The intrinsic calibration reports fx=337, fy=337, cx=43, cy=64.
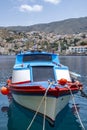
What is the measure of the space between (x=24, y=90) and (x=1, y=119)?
307 centimetres

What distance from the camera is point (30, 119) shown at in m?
24.4

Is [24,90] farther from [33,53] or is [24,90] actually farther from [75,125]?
[33,53]

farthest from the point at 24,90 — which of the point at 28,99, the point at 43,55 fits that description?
the point at 43,55

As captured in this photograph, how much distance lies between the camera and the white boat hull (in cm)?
2241

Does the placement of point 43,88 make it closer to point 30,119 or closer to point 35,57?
point 30,119

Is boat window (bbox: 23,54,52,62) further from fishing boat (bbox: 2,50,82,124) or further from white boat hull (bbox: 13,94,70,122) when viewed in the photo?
white boat hull (bbox: 13,94,70,122)

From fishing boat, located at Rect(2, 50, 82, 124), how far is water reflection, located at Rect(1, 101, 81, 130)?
1.97 ft

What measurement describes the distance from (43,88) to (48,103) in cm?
107

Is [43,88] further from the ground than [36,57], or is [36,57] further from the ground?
[36,57]

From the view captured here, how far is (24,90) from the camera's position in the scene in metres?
23.9

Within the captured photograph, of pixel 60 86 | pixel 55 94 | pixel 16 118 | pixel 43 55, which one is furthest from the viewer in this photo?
pixel 43 55

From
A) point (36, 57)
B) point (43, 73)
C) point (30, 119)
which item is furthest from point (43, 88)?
point (36, 57)

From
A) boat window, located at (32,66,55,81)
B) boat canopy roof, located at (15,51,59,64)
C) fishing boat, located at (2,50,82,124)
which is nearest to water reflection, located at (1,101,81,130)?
fishing boat, located at (2,50,82,124)

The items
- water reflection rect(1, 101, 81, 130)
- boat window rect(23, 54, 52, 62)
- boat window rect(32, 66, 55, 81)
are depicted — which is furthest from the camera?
boat window rect(23, 54, 52, 62)
